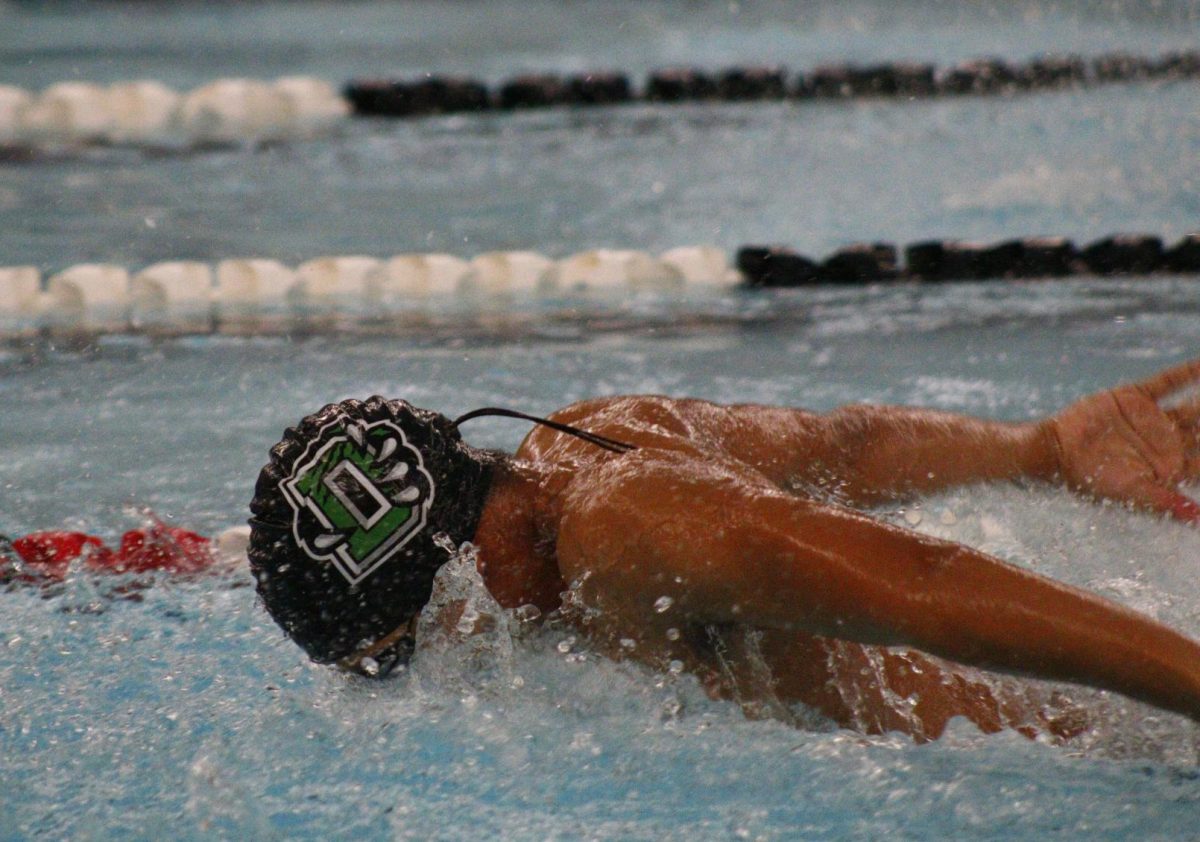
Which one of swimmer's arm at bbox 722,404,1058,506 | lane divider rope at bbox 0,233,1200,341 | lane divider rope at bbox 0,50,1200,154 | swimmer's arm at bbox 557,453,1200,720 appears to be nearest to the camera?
swimmer's arm at bbox 557,453,1200,720

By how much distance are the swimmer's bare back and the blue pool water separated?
0.21 feet

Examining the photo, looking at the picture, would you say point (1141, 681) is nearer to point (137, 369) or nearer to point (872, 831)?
point (872, 831)

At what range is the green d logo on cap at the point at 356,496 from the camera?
185 centimetres

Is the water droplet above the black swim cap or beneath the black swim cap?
beneath

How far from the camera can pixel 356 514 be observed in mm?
1848

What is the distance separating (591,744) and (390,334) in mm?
2730

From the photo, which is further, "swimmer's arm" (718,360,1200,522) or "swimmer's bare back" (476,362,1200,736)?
"swimmer's arm" (718,360,1200,522)

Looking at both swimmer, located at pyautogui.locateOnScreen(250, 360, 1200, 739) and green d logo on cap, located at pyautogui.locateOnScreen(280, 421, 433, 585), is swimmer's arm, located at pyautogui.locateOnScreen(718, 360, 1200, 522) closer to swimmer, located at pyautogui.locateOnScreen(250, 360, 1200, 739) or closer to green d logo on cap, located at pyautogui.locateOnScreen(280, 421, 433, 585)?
swimmer, located at pyautogui.locateOnScreen(250, 360, 1200, 739)

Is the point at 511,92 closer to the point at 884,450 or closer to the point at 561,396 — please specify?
the point at 561,396

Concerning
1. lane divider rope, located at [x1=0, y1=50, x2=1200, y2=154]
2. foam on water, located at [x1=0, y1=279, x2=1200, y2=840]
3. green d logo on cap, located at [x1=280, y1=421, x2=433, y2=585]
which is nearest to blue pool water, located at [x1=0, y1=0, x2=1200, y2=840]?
foam on water, located at [x1=0, y1=279, x2=1200, y2=840]

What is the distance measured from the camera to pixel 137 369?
13.8 feet

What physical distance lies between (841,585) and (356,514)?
0.62 m

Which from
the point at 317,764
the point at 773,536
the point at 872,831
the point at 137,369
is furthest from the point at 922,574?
the point at 137,369

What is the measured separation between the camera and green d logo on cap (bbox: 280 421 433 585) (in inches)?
72.7
